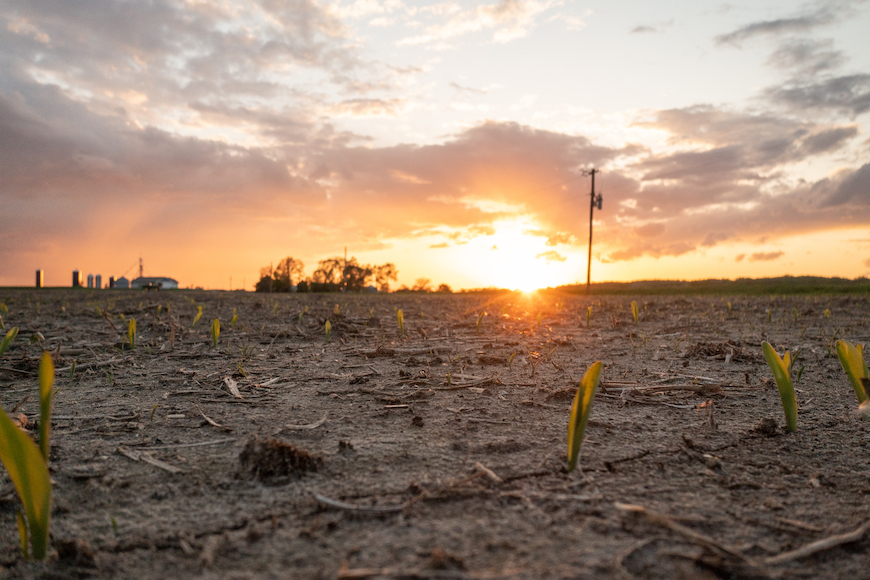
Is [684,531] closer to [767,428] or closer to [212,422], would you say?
[767,428]

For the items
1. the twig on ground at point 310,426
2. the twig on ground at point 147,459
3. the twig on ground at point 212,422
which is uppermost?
the twig on ground at point 310,426

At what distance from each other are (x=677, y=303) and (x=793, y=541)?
9.55 meters

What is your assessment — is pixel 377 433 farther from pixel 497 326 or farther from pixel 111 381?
pixel 497 326

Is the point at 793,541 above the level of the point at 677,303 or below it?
below

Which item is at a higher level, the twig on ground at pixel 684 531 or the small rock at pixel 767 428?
the small rock at pixel 767 428

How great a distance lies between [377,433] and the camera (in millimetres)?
2316

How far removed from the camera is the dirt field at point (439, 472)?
4.43 feet

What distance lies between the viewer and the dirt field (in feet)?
4.43

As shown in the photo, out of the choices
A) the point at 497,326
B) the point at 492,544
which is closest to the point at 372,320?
the point at 497,326

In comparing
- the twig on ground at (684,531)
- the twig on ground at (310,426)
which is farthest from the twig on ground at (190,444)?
the twig on ground at (684,531)

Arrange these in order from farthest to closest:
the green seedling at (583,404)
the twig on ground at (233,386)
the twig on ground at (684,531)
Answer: the twig on ground at (233,386) → the green seedling at (583,404) → the twig on ground at (684,531)

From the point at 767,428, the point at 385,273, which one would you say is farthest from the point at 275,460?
the point at 385,273

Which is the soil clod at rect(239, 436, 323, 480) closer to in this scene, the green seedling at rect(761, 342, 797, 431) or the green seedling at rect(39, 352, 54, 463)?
the green seedling at rect(39, 352, 54, 463)

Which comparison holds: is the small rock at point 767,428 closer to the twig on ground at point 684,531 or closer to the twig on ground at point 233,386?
the twig on ground at point 684,531
